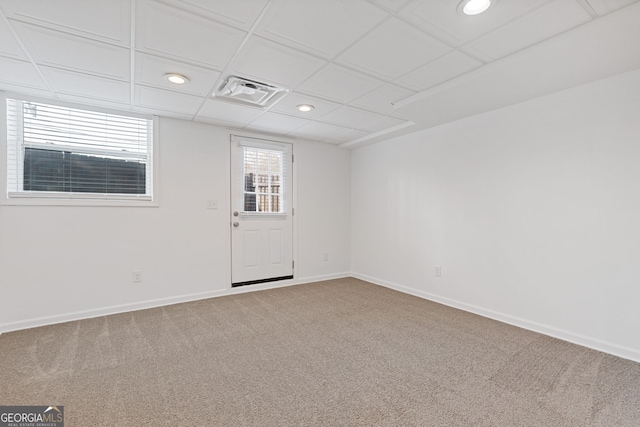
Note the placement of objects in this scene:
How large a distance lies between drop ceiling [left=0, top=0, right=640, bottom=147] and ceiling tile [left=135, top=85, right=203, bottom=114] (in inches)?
0.8

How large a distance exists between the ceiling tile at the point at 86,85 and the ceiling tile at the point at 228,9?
1.37 m

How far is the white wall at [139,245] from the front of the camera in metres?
2.93

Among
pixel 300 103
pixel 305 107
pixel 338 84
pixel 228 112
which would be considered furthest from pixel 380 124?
pixel 228 112

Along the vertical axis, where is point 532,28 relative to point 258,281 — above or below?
above

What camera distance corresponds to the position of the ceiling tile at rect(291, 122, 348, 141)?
391 cm

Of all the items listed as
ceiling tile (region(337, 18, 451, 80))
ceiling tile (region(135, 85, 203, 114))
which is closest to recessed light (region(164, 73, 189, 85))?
ceiling tile (region(135, 85, 203, 114))

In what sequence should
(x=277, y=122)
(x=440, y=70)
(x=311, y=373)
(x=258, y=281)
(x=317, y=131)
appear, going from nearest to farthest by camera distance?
(x=311, y=373) → (x=440, y=70) → (x=277, y=122) → (x=317, y=131) → (x=258, y=281)

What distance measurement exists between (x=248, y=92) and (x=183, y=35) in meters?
0.93

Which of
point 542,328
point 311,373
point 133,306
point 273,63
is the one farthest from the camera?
point 133,306

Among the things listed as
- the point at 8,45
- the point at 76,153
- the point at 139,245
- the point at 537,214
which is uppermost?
the point at 8,45

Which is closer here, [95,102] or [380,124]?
[95,102]

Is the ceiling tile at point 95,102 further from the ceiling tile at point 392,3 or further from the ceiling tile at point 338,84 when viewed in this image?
the ceiling tile at point 392,3

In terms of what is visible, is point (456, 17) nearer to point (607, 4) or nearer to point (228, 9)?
point (607, 4)

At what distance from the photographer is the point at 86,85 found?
267cm
